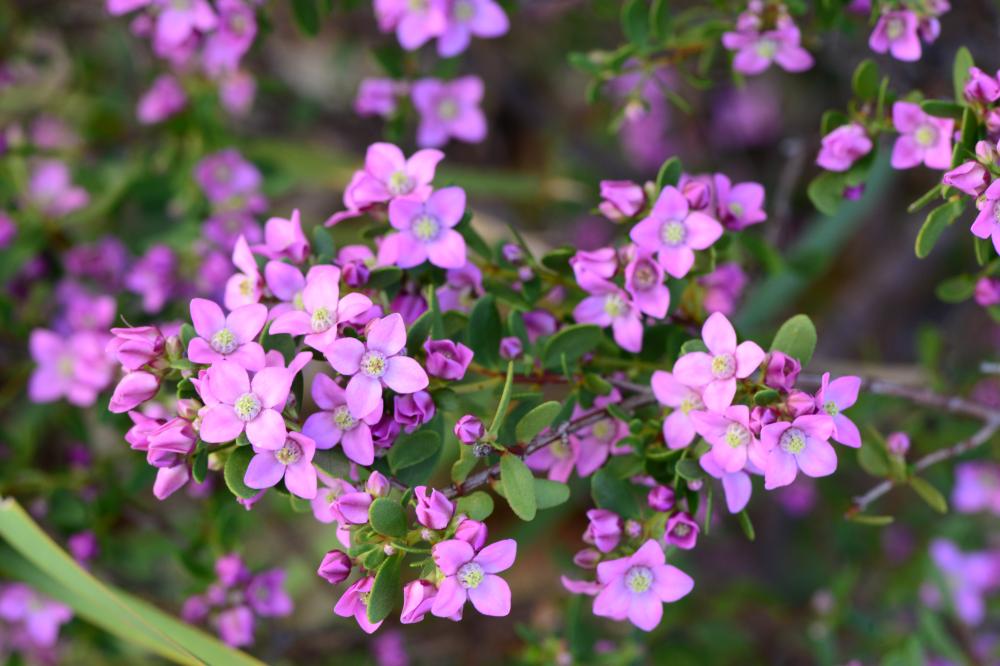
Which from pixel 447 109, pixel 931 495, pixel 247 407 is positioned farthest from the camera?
pixel 447 109

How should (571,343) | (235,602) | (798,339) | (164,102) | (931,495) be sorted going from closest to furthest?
(798,339) < (571,343) < (931,495) < (235,602) < (164,102)

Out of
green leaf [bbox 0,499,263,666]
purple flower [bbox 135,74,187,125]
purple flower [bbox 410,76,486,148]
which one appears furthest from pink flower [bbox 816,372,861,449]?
purple flower [bbox 135,74,187,125]

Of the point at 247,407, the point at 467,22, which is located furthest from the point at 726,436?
the point at 467,22

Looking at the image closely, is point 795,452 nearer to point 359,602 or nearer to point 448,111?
point 359,602

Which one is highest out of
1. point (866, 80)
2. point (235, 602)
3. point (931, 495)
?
point (866, 80)

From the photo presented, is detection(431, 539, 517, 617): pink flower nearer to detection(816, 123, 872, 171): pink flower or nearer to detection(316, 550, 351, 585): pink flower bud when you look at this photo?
detection(316, 550, 351, 585): pink flower bud

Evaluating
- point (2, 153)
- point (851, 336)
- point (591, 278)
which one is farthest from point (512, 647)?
point (2, 153)

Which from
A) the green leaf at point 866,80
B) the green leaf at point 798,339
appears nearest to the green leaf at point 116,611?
the green leaf at point 798,339
